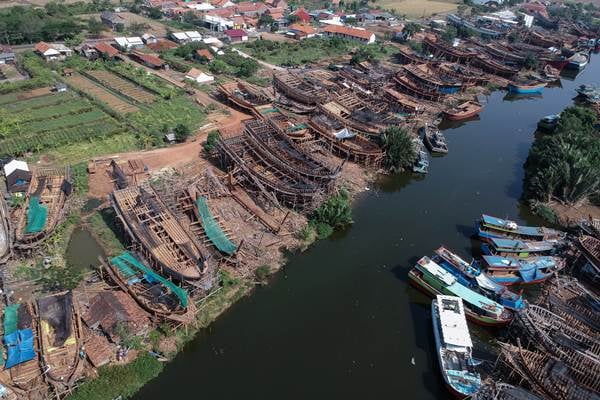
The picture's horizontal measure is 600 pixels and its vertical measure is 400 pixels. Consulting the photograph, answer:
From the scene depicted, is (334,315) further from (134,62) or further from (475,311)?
(134,62)

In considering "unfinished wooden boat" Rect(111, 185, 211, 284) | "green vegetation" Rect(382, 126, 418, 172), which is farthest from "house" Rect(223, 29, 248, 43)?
"unfinished wooden boat" Rect(111, 185, 211, 284)

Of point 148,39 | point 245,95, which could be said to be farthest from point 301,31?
point 245,95

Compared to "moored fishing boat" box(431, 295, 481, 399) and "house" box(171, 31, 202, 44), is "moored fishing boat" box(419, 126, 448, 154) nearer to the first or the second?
"moored fishing boat" box(431, 295, 481, 399)

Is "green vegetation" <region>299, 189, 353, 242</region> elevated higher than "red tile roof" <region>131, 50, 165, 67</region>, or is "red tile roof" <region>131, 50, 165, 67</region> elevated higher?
"green vegetation" <region>299, 189, 353, 242</region>

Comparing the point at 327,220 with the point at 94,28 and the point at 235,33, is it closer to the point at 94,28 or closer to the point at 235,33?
the point at 235,33

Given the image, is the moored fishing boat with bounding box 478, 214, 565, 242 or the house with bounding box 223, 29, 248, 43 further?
the house with bounding box 223, 29, 248, 43

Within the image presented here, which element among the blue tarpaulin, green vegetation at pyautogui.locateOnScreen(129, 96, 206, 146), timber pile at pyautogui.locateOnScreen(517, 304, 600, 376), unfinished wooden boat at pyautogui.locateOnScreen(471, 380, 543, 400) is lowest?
green vegetation at pyautogui.locateOnScreen(129, 96, 206, 146)
